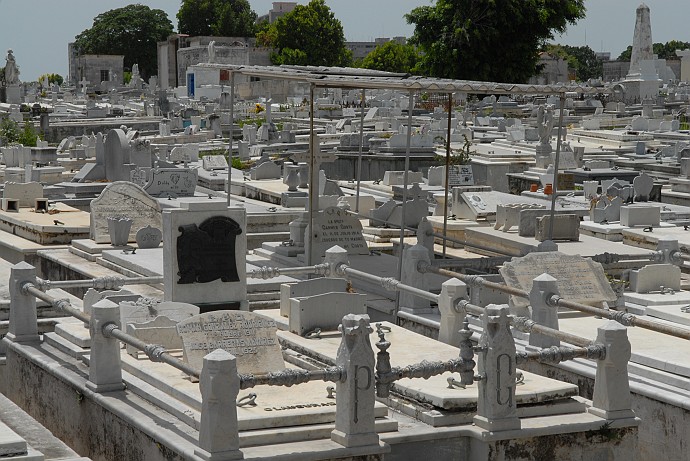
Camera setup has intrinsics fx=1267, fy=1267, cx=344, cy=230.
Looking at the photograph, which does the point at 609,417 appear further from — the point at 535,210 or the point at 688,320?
the point at 535,210

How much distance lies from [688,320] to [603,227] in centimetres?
673

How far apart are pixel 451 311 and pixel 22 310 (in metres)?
4.38

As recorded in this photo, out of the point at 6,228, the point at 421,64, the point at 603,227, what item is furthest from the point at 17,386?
the point at 421,64

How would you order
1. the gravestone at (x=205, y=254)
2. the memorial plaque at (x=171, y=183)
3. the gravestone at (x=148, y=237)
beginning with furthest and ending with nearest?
the memorial plaque at (x=171, y=183) → the gravestone at (x=148, y=237) → the gravestone at (x=205, y=254)

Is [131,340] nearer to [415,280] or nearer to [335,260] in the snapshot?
[335,260]

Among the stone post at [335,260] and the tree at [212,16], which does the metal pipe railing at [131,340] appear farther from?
the tree at [212,16]

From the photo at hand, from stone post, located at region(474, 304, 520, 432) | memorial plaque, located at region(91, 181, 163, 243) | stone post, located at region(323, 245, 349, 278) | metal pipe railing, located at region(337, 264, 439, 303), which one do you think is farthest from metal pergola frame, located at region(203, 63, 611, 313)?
stone post, located at region(474, 304, 520, 432)

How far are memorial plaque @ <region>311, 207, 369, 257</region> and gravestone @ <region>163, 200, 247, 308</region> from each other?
3.25m

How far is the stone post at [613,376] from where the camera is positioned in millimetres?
10289

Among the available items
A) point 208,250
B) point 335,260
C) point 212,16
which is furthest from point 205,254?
point 212,16

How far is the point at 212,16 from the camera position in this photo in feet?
380

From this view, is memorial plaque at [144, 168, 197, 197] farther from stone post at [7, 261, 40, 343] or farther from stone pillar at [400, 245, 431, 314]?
stone post at [7, 261, 40, 343]

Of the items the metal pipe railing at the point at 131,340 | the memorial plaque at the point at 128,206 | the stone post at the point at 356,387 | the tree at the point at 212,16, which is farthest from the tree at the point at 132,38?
the stone post at the point at 356,387

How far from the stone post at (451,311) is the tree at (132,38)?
348ft
